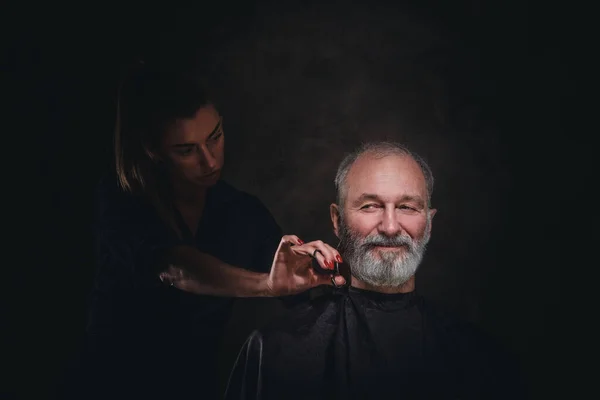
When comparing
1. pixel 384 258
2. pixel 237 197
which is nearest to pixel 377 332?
pixel 384 258

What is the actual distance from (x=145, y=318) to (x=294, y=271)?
54cm

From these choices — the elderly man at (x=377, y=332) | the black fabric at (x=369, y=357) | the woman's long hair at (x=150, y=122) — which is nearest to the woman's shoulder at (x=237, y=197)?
the woman's long hair at (x=150, y=122)

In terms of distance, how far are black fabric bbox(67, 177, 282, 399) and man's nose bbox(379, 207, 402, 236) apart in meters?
0.44

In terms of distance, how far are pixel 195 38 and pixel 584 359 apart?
1.78m

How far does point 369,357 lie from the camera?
1.95 meters

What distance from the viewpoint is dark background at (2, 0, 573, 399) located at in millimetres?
2152

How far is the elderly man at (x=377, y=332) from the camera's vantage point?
6.26ft

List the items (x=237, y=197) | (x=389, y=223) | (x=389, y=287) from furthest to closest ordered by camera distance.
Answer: (x=237, y=197)
(x=389, y=287)
(x=389, y=223)

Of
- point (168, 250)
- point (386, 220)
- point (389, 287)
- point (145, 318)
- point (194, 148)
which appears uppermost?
point (194, 148)

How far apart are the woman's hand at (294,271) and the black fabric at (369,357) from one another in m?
0.14

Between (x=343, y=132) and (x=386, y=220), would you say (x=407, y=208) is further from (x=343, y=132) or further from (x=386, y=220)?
(x=343, y=132)

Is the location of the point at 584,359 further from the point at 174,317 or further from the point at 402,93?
the point at 174,317

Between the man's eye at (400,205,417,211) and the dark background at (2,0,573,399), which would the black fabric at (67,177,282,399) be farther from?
the man's eye at (400,205,417,211)

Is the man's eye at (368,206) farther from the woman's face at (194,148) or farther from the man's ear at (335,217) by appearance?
the woman's face at (194,148)
